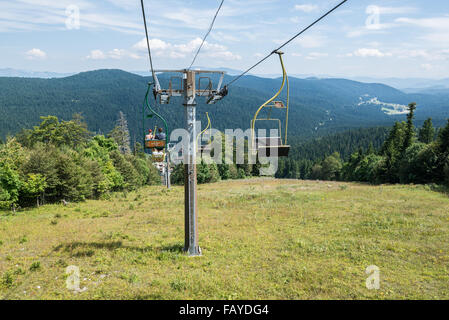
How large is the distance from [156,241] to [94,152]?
35.2 m

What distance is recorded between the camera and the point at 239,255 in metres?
14.9

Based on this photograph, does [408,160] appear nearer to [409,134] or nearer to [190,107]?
[409,134]

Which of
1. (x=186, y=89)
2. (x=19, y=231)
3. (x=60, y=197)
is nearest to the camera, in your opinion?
(x=186, y=89)

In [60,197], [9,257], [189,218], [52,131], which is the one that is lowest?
[60,197]

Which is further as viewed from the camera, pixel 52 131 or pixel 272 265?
pixel 52 131

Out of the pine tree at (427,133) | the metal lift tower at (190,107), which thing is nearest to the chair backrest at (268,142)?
the metal lift tower at (190,107)

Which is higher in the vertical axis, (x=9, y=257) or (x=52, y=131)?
(x=52, y=131)

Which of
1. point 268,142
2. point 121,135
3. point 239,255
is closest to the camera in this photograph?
point 268,142

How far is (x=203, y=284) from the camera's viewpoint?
36.9 feet

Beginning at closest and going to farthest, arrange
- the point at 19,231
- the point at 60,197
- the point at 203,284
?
the point at 203,284
the point at 19,231
the point at 60,197

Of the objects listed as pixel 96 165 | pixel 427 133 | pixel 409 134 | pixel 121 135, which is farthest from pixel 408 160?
pixel 121 135
